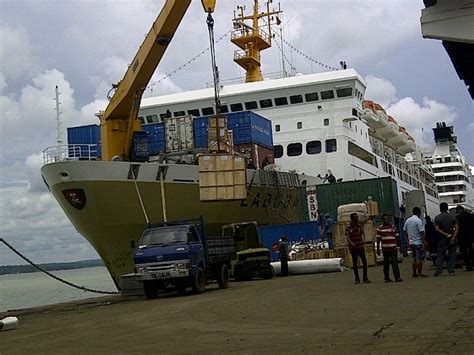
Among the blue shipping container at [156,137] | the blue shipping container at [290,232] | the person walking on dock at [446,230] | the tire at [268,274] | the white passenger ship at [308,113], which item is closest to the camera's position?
the person walking on dock at [446,230]

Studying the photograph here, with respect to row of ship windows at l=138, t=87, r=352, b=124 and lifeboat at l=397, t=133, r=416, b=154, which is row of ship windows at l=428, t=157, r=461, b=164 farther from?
row of ship windows at l=138, t=87, r=352, b=124

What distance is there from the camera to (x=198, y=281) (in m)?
15.4

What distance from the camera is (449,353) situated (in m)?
5.62

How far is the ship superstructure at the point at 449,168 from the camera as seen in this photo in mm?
73000

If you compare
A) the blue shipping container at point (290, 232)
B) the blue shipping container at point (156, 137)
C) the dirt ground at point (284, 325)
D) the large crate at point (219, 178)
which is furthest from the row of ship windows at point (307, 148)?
the dirt ground at point (284, 325)

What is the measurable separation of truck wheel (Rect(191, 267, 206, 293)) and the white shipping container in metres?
12.2

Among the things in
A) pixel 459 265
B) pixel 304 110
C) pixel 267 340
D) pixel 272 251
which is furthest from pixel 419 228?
pixel 304 110

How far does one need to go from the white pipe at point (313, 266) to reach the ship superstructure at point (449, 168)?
54.1m

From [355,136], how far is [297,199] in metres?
6.12

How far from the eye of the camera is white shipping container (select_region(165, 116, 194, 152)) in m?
27.4

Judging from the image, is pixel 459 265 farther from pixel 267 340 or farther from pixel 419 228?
pixel 267 340

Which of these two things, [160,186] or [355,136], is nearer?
[160,186]

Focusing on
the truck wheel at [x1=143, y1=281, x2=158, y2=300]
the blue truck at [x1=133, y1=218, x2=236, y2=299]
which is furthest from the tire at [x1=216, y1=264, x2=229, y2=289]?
the truck wheel at [x1=143, y1=281, x2=158, y2=300]

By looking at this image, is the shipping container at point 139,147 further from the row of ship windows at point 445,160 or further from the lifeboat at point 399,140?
the row of ship windows at point 445,160
